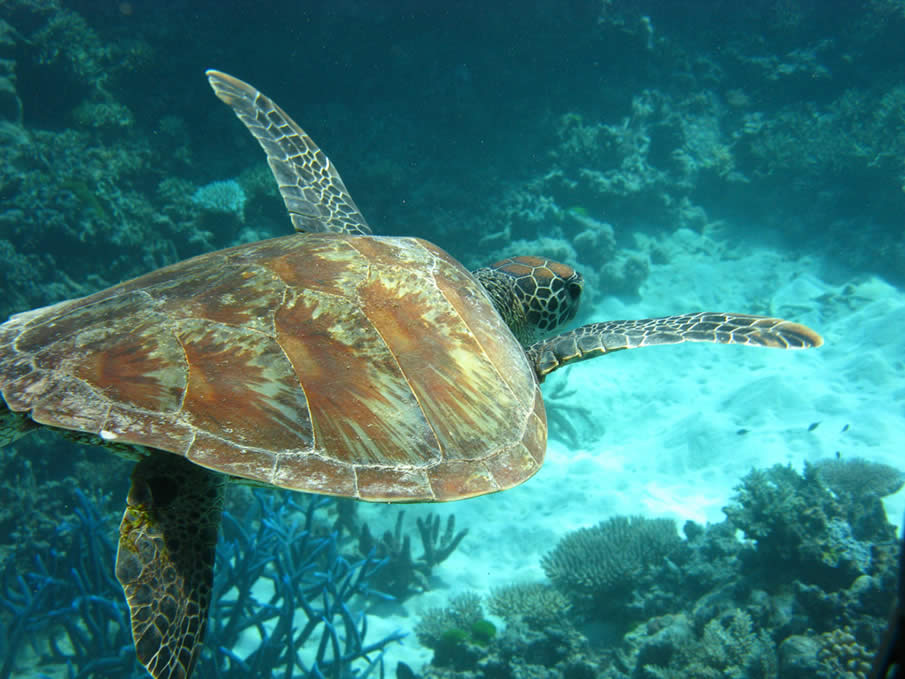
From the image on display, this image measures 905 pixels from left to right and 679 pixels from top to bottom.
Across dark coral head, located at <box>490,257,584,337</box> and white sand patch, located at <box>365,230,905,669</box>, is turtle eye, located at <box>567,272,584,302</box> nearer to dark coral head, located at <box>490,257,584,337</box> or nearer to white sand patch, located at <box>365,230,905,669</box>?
dark coral head, located at <box>490,257,584,337</box>

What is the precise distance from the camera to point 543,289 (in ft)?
12.0

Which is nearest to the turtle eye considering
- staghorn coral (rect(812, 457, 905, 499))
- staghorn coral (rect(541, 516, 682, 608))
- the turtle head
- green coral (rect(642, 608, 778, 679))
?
the turtle head

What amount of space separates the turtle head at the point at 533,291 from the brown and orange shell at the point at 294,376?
1.14 metres

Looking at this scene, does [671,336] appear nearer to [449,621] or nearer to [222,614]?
[449,621]

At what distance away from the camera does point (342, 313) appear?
2051 millimetres

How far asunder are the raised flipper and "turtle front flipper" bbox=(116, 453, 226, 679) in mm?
2295

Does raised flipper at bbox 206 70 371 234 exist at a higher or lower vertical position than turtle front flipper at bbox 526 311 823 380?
higher

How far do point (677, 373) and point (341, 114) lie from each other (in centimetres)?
921

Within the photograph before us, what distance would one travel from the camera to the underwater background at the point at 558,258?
12.1ft

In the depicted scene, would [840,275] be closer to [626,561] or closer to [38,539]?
[626,561]

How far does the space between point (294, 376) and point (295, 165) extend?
9.41ft

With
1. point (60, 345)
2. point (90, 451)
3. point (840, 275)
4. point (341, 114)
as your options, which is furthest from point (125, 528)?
point (840, 275)

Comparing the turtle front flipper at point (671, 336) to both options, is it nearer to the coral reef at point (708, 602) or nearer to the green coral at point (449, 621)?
the coral reef at point (708, 602)

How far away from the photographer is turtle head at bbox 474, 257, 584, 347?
3529 millimetres
